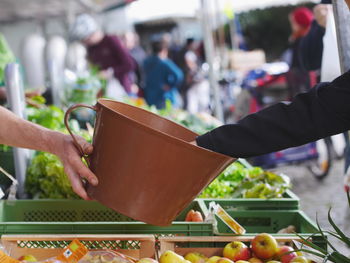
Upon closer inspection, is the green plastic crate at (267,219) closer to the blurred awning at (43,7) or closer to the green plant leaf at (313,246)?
the green plant leaf at (313,246)

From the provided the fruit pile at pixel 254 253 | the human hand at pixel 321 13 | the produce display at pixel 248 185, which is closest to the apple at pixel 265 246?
the fruit pile at pixel 254 253

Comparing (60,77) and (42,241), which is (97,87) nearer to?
(60,77)

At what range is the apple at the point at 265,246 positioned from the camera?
221 centimetres

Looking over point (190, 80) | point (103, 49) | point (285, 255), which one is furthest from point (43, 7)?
point (285, 255)

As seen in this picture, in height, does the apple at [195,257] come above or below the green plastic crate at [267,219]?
above

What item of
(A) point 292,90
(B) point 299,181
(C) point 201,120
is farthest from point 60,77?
(B) point 299,181

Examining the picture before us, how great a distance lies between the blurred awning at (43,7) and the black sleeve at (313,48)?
5.43 metres

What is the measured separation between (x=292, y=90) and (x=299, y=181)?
121 centimetres

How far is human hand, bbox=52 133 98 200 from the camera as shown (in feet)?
6.23

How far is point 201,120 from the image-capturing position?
553 cm

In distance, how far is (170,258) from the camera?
2.13m

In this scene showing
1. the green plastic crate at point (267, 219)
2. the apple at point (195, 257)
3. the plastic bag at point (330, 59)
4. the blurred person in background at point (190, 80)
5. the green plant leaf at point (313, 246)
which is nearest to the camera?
the green plant leaf at point (313, 246)

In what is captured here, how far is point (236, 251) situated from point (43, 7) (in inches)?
458

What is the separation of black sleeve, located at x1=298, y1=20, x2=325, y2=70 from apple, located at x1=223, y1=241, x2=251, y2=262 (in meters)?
3.23
